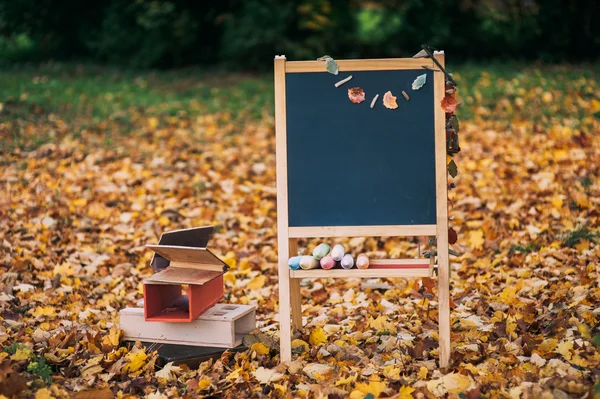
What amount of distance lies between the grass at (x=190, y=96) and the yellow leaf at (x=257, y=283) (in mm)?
3915

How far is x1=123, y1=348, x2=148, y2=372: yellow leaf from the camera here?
3504 millimetres

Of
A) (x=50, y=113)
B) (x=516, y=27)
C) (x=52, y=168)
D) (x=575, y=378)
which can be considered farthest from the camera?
(x=516, y=27)

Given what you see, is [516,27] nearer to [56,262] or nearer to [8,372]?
[56,262]

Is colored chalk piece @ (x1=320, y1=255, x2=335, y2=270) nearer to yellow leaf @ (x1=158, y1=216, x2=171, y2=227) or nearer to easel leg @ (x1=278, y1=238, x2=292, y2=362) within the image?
easel leg @ (x1=278, y1=238, x2=292, y2=362)

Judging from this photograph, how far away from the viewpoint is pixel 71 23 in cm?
1532

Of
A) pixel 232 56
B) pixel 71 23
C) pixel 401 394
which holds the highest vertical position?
pixel 71 23

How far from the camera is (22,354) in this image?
349 cm

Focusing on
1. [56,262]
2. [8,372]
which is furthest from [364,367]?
[56,262]

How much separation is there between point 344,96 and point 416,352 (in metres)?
1.33

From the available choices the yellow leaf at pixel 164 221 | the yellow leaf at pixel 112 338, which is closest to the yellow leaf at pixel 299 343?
the yellow leaf at pixel 112 338

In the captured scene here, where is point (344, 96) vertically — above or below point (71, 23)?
below

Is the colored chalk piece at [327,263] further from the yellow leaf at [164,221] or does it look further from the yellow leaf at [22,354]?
the yellow leaf at [164,221]

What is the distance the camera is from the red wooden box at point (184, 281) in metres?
3.65

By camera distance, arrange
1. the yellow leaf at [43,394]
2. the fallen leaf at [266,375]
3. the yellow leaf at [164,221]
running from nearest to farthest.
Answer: the yellow leaf at [43,394]
the fallen leaf at [266,375]
the yellow leaf at [164,221]
